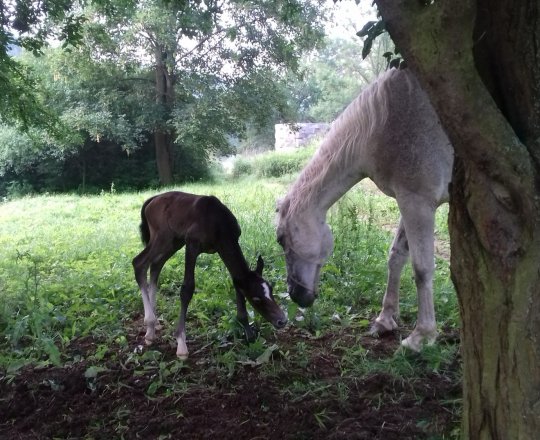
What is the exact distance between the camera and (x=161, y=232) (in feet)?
13.4

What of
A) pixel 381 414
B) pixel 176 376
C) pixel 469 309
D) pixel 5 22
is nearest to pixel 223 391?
pixel 176 376

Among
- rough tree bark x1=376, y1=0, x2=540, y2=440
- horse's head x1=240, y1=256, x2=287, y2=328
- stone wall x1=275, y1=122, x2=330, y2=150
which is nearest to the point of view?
rough tree bark x1=376, y1=0, x2=540, y2=440

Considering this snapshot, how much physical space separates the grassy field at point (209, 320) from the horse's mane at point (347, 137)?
0.90m

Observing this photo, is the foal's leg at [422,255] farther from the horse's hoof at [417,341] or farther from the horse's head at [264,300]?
the horse's head at [264,300]

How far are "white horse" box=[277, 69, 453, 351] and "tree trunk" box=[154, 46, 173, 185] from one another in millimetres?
17036

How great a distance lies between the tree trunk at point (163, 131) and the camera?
66.2 ft

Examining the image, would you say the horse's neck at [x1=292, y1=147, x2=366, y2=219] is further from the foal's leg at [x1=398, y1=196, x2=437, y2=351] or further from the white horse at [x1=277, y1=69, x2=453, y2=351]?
the foal's leg at [x1=398, y1=196, x2=437, y2=351]

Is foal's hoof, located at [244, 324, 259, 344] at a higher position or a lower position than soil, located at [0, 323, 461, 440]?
higher

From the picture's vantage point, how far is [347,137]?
379cm

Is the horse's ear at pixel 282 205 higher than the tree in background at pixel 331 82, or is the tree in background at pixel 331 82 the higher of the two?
the tree in background at pixel 331 82

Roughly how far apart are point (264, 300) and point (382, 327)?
1.01 metres

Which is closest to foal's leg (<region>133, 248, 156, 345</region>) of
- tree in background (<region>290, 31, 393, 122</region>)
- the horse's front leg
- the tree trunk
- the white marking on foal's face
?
the horse's front leg

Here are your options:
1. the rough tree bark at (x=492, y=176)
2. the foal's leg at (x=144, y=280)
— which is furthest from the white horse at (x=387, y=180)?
the rough tree bark at (x=492, y=176)

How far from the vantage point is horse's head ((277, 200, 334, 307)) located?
3871 millimetres
